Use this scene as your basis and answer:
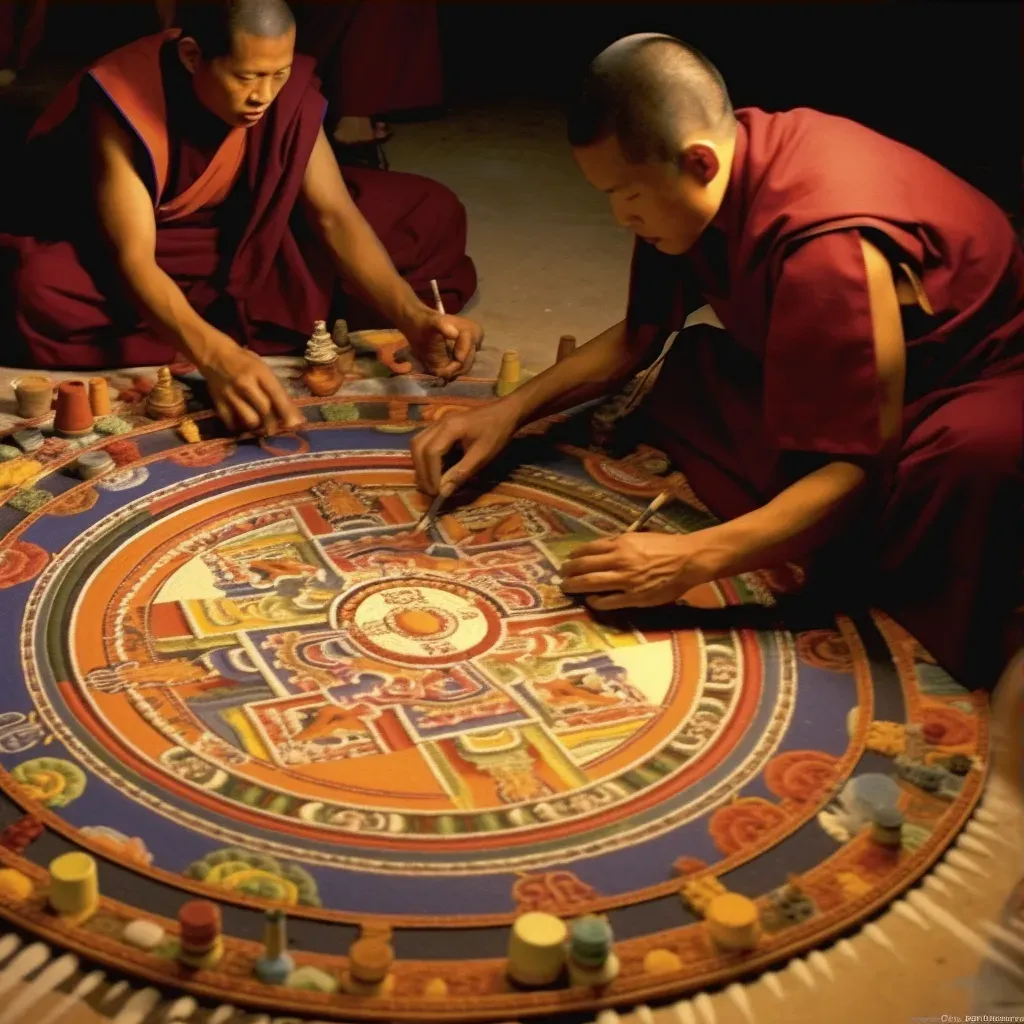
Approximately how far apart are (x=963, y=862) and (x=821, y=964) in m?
0.43

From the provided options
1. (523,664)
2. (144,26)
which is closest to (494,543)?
(523,664)

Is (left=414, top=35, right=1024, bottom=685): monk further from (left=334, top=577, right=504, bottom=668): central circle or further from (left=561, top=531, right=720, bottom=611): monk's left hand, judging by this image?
(left=334, top=577, right=504, bottom=668): central circle

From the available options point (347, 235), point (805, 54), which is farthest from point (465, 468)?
point (805, 54)

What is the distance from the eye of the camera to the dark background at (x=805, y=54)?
728 centimetres

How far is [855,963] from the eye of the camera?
270 cm

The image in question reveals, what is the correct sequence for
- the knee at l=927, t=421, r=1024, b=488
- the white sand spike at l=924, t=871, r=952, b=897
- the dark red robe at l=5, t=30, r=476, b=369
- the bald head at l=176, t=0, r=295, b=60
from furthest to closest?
the dark red robe at l=5, t=30, r=476, b=369 < the bald head at l=176, t=0, r=295, b=60 < the knee at l=927, t=421, r=1024, b=488 < the white sand spike at l=924, t=871, r=952, b=897

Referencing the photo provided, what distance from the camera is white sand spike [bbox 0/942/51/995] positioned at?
8.35 ft

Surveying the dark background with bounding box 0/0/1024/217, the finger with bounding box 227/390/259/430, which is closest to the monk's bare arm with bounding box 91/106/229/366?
the finger with bounding box 227/390/259/430

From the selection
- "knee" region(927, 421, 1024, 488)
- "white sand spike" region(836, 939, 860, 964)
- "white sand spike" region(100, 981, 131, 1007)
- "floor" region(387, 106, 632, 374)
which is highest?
"knee" region(927, 421, 1024, 488)

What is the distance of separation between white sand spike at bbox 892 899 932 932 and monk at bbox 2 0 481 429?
2.20 metres

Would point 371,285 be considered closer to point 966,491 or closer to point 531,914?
point 966,491

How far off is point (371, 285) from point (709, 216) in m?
1.62

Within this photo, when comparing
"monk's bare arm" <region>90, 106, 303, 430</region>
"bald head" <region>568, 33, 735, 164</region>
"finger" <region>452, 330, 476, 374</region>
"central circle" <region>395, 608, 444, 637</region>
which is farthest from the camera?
"finger" <region>452, 330, 476, 374</region>

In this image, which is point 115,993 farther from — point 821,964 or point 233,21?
point 233,21
